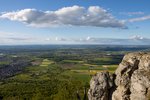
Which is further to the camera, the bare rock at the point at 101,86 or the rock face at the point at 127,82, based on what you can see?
the bare rock at the point at 101,86

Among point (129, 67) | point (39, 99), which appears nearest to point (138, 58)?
point (129, 67)

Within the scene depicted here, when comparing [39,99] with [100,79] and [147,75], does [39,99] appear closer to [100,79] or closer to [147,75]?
[100,79]

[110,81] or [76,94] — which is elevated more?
[110,81]

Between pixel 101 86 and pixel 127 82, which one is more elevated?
pixel 127 82

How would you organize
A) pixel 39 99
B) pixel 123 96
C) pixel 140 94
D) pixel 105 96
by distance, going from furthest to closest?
1. pixel 39 99
2. pixel 105 96
3. pixel 123 96
4. pixel 140 94

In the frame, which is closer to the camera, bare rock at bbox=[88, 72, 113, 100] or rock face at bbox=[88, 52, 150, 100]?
rock face at bbox=[88, 52, 150, 100]

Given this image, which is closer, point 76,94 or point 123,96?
point 123,96

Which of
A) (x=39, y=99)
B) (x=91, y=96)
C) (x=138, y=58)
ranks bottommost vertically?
(x=39, y=99)

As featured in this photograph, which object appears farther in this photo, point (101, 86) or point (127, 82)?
point (101, 86)
